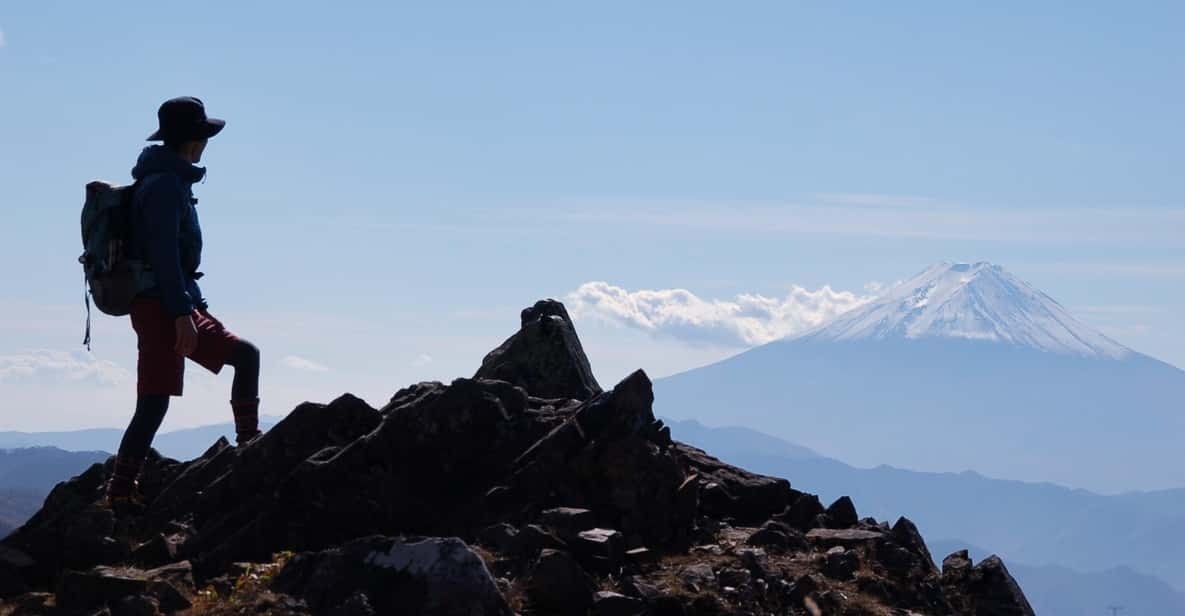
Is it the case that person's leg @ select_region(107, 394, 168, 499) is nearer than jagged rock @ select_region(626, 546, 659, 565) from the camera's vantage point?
No

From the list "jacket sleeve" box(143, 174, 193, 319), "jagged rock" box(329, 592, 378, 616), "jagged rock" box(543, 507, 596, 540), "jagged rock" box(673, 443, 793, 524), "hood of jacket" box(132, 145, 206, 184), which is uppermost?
"hood of jacket" box(132, 145, 206, 184)

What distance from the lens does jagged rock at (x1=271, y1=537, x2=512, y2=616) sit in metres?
9.98

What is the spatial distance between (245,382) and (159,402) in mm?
1052

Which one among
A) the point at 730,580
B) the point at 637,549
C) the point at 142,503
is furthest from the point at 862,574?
the point at 142,503

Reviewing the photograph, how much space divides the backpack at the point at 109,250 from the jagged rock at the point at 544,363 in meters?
5.63

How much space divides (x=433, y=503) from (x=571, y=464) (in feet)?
5.04

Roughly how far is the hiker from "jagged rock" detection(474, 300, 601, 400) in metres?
4.19

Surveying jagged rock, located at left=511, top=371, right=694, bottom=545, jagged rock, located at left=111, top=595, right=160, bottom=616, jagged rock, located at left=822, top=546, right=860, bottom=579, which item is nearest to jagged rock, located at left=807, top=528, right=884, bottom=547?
jagged rock, located at left=822, top=546, right=860, bottom=579

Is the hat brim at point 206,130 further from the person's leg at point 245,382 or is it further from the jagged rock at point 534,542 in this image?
the jagged rock at point 534,542

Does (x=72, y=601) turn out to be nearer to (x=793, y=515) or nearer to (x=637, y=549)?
(x=637, y=549)

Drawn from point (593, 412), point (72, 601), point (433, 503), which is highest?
point (593, 412)

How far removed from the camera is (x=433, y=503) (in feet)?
43.7

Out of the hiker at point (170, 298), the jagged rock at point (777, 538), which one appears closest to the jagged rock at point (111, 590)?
the hiker at point (170, 298)

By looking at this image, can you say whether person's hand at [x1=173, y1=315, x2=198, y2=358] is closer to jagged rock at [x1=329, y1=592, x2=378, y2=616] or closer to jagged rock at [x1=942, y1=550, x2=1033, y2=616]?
jagged rock at [x1=329, y1=592, x2=378, y2=616]
